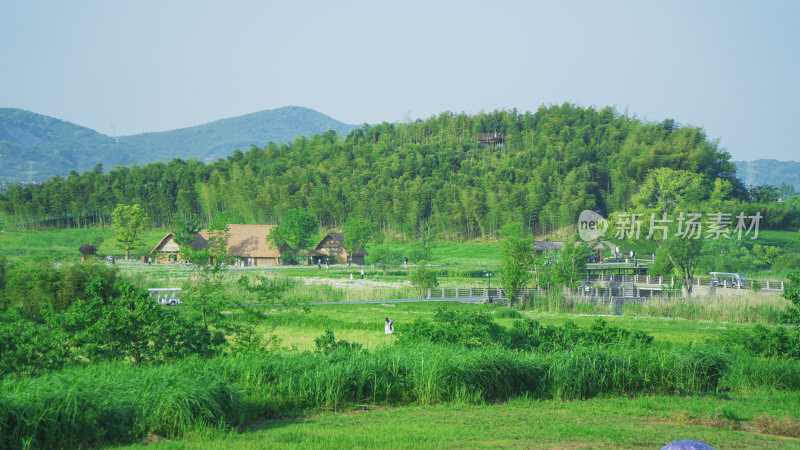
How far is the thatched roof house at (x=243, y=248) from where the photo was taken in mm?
59625

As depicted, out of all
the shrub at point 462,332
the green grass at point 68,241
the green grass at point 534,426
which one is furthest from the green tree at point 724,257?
the green grass at point 68,241

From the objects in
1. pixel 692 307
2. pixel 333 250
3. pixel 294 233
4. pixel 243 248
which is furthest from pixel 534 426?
pixel 243 248

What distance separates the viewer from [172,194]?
92.9 metres

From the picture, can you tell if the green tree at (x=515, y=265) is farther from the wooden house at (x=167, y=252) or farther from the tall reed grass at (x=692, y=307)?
the wooden house at (x=167, y=252)

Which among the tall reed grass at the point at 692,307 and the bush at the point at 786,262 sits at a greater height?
the bush at the point at 786,262

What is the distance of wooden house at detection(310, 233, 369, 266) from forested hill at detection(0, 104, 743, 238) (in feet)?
52.4

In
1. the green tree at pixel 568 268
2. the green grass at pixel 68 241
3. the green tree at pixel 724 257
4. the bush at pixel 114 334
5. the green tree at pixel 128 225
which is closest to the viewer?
the bush at pixel 114 334

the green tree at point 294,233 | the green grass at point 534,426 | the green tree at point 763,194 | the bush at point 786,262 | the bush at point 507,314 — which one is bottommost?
the bush at point 507,314

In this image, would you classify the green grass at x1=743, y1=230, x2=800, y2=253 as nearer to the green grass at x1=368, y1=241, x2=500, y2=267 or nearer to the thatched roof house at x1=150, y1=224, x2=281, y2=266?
the green grass at x1=368, y1=241, x2=500, y2=267

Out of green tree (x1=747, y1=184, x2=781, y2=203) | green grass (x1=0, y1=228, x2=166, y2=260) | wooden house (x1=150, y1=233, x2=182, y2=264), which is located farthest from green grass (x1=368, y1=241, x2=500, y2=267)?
green tree (x1=747, y1=184, x2=781, y2=203)

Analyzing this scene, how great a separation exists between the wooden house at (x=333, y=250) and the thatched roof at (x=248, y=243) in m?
3.90

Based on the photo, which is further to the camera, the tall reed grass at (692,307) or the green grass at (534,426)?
the tall reed grass at (692,307)

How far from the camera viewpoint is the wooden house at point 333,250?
2408 inches

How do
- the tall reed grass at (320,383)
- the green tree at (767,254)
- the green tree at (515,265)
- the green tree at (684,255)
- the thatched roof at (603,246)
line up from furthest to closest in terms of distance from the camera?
1. the thatched roof at (603,246)
2. the green tree at (767,254)
3. the green tree at (684,255)
4. the green tree at (515,265)
5. the tall reed grass at (320,383)
